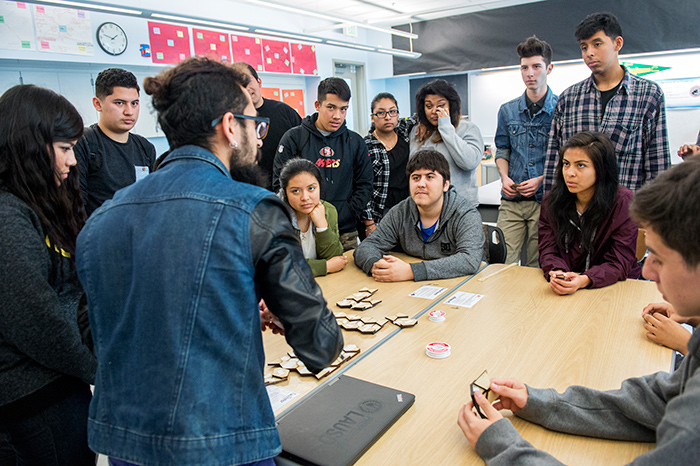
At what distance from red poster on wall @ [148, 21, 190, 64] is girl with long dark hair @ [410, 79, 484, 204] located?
151 inches

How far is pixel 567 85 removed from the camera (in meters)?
7.57

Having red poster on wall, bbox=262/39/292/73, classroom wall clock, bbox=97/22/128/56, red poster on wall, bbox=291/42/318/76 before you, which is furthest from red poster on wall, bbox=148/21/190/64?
red poster on wall, bbox=291/42/318/76

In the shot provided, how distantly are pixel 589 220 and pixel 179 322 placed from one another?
1962 millimetres

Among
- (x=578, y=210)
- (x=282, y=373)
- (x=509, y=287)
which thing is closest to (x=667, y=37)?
(x=578, y=210)

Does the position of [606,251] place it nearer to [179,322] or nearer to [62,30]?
[179,322]

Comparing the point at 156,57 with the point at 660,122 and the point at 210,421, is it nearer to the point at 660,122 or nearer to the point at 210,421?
the point at 660,122

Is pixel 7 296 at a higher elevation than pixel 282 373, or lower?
higher

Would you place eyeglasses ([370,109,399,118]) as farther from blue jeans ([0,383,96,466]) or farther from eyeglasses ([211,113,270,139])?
blue jeans ([0,383,96,466])

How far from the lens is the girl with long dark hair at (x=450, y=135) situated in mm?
3020

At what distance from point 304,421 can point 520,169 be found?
8.56ft

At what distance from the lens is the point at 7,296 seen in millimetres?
1073

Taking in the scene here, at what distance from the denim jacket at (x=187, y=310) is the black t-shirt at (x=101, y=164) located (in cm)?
191

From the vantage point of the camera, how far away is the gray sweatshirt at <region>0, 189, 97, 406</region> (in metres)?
1.08

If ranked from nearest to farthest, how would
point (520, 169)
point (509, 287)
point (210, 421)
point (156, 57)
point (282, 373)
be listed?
point (210, 421)
point (282, 373)
point (509, 287)
point (520, 169)
point (156, 57)
